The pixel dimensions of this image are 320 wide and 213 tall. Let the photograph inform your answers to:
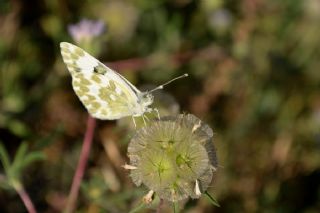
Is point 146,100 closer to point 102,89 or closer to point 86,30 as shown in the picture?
point 102,89

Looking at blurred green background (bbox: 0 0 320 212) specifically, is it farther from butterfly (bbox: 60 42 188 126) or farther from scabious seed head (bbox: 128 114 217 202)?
scabious seed head (bbox: 128 114 217 202)

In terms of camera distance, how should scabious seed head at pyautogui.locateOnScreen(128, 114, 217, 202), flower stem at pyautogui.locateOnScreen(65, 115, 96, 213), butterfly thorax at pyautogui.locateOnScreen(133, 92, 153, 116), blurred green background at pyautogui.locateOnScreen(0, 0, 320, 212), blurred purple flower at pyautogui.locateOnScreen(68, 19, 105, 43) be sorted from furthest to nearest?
blurred green background at pyautogui.locateOnScreen(0, 0, 320, 212) → blurred purple flower at pyautogui.locateOnScreen(68, 19, 105, 43) → flower stem at pyautogui.locateOnScreen(65, 115, 96, 213) → butterfly thorax at pyautogui.locateOnScreen(133, 92, 153, 116) → scabious seed head at pyautogui.locateOnScreen(128, 114, 217, 202)

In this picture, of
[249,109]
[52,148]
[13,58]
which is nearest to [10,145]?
[52,148]

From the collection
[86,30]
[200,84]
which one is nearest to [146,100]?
[86,30]

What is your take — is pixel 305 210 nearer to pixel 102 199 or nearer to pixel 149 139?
pixel 102 199

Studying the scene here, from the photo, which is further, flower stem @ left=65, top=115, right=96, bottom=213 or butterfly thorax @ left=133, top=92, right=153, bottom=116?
flower stem @ left=65, top=115, right=96, bottom=213

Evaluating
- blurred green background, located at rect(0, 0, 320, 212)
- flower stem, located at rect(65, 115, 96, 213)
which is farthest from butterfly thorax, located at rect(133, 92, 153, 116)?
blurred green background, located at rect(0, 0, 320, 212)

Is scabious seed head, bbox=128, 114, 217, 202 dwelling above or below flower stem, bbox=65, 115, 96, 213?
above

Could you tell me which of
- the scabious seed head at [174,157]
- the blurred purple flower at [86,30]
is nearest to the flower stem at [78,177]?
the blurred purple flower at [86,30]

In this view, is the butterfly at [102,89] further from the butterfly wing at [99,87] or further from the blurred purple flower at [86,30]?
the blurred purple flower at [86,30]
